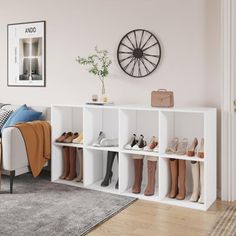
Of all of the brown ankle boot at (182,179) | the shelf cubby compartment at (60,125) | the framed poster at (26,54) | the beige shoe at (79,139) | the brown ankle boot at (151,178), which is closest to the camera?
the brown ankle boot at (182,179)

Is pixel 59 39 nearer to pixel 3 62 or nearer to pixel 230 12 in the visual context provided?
pixel 3 62

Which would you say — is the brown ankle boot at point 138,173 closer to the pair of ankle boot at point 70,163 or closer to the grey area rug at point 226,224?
the pair of ankle boot at point 70,163

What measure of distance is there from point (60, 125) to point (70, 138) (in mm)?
214

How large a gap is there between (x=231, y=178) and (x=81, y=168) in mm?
1519

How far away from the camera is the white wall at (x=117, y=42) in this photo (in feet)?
11.1

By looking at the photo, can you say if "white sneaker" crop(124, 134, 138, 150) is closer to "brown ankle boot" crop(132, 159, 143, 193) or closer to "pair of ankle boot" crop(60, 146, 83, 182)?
"brown ankle boot" crop(132, 159, 143, 193)

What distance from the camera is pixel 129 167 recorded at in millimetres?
3553

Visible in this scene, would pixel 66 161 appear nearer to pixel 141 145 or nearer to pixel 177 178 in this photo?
pixel 141 145

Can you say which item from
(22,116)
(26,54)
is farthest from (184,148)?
(26,54)

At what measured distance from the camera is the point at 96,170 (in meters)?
3.81

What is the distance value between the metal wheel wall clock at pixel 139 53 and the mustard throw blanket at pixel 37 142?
105 cm

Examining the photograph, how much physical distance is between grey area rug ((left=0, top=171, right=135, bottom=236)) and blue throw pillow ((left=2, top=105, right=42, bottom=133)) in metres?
0.64

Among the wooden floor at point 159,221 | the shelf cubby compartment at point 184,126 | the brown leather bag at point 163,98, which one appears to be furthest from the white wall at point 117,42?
the wooden floor at point 159,221

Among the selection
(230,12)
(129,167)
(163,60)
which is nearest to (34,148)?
(129,167)
